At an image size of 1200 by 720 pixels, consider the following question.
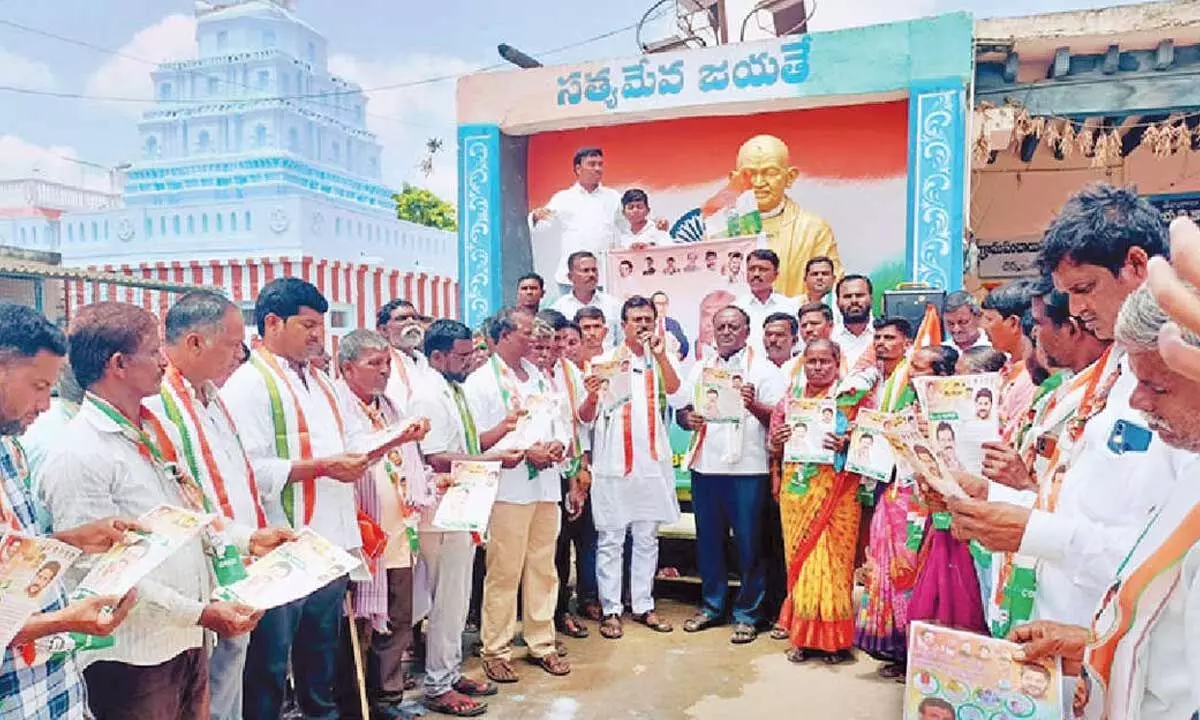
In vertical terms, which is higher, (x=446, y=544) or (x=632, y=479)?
(x=632, y=479)

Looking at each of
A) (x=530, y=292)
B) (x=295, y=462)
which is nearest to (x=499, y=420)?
(x=295, y=462)

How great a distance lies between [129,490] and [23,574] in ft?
2.34

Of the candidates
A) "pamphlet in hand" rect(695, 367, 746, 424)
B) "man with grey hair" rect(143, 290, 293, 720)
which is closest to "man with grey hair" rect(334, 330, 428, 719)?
"man with grey hair" rect(143, 290, 293, 720)

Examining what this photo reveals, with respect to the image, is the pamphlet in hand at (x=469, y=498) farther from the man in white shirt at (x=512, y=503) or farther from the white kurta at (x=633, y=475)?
the white kurta at (x=633, y=475)

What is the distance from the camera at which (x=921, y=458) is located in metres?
2.50

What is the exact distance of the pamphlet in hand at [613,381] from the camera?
17.1 feet

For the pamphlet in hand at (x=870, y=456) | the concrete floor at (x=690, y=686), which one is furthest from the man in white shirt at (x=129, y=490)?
the pamphlet in hand at (x=870, y=456)

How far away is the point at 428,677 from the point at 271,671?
1.07 meters

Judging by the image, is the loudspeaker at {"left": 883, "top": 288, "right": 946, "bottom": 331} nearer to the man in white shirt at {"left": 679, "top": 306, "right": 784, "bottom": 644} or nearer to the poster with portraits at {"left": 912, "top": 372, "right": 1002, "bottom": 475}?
the man in white shirt at {"left": 679, "top": 306, "right": 784, "bottom": 644}

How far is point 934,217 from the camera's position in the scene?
21.7 feet

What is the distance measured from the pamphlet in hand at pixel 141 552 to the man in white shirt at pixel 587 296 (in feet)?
13.9

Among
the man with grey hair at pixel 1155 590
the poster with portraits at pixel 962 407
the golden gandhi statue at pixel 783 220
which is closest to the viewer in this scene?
the man with grey hair at pixel 1155 590

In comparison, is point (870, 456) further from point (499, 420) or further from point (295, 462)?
point (295, 462)

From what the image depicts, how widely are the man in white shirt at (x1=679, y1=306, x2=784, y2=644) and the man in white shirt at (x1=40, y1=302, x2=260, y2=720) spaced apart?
3222mm
